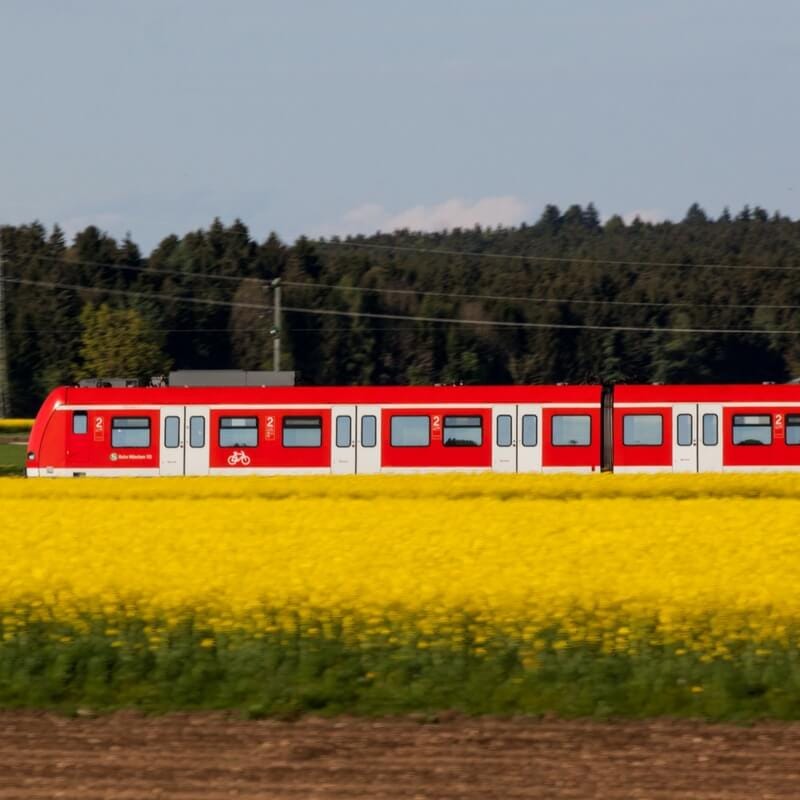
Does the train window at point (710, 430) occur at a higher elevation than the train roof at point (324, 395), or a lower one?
lower

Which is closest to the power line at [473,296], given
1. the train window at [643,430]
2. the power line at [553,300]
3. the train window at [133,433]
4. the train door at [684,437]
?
the power line at [553,300]

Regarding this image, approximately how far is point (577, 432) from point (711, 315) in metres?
95.9

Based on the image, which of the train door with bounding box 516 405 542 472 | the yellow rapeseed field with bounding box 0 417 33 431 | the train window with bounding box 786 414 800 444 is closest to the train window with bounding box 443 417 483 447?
the train door with bounding box 516 405 542 472

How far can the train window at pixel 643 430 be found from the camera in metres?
38.4

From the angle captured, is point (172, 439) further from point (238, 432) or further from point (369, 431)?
point (369, 431)

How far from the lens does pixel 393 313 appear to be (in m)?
135

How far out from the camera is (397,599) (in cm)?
1398

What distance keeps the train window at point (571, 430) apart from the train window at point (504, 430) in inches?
42.5

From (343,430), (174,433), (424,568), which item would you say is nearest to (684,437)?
(343,430)

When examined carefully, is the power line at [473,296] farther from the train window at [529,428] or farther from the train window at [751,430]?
the train window at [751,430]

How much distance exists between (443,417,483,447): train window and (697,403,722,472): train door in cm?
534

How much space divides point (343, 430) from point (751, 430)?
32.9 ft

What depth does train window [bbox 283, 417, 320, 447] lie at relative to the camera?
130 feet

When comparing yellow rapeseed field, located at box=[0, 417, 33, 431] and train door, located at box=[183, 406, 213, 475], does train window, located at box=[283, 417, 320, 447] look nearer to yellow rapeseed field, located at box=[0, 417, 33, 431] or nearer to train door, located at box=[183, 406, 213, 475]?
train door, located at box=[183, 406, 213, 475]
